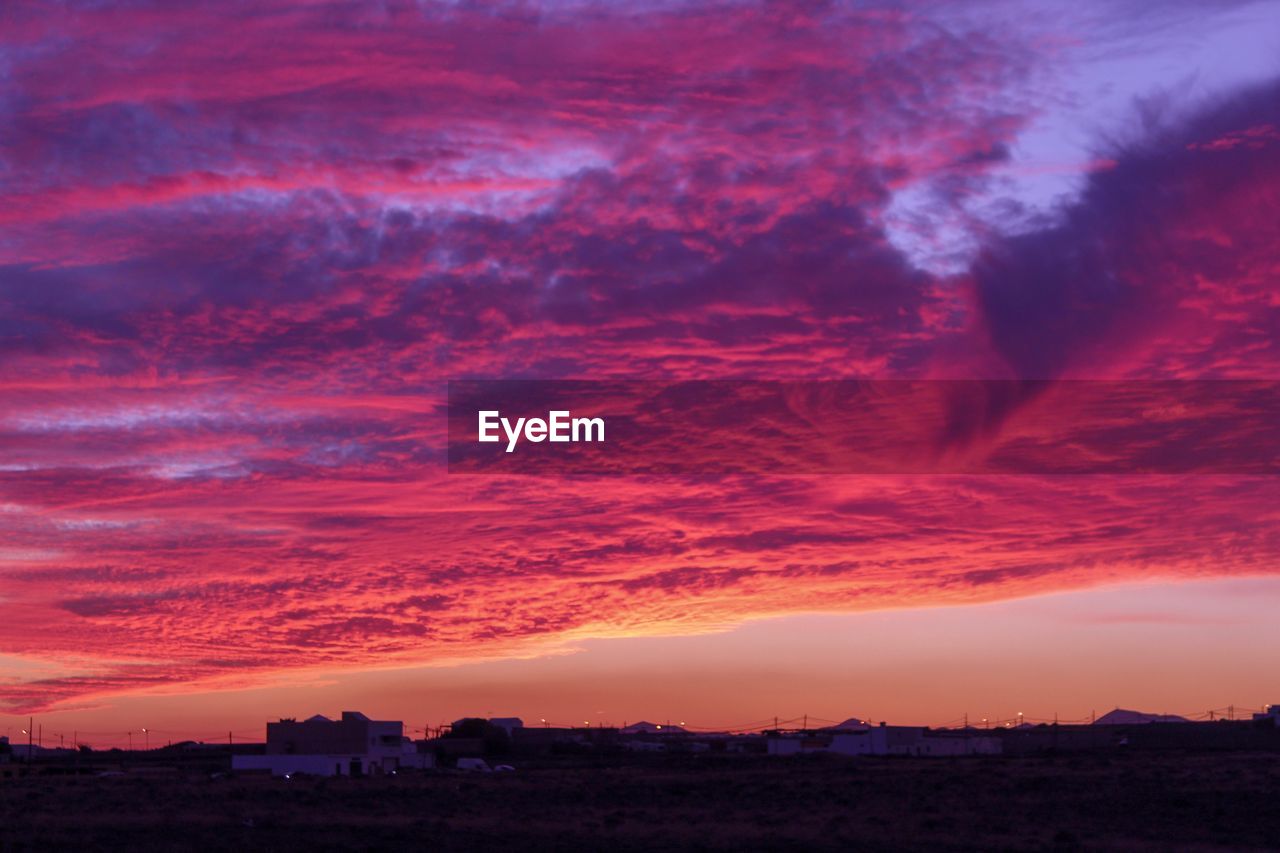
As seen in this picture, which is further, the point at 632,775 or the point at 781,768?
the point at 781,768

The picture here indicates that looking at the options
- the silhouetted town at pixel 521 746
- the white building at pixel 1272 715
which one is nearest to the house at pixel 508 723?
the silhouetted town at pixel 521 746

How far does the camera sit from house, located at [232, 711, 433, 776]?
10619 cm

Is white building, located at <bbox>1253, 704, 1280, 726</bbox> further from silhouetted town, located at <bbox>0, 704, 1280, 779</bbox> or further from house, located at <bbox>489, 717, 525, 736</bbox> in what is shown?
house, located at <bbox>489, 717, 525, 736</bbox>

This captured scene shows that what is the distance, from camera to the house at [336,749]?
10619 centimetres

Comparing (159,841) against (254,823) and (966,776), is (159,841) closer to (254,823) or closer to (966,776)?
(254,823)

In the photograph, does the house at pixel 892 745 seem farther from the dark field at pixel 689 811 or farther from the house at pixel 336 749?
the dark field at pixel 689 811

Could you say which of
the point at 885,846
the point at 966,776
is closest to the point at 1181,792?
the point at 966,776

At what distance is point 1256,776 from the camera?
229ft

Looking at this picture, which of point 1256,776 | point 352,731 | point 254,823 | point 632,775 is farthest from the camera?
point 352,731

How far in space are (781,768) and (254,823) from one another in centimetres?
5288

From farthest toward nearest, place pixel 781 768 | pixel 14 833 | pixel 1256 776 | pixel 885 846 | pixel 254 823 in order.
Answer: pixel 781 768 < pixel 1256 776 < pixel 254 823 < pixel 14 833 < pixel 885 846

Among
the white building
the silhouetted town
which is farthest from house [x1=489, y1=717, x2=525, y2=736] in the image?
the white building

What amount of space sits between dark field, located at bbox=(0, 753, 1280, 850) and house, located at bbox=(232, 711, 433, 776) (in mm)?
20330

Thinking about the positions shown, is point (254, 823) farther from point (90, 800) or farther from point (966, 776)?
point (966, 776)
